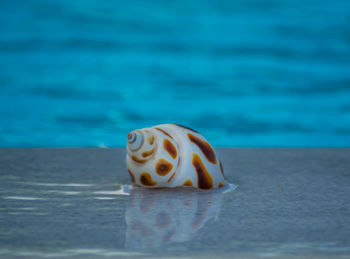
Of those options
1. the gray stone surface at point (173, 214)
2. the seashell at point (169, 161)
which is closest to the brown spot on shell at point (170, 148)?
the seashell at point (169, 161)

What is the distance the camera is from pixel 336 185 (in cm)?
162

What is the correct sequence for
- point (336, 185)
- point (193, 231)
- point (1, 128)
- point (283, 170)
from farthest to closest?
point (1, 128) → point (283, 170) → point (336, 185) → point (193, 231)

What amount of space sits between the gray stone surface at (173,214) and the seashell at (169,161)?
0.04 m

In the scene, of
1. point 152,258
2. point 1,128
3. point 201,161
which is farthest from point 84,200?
point 1,128

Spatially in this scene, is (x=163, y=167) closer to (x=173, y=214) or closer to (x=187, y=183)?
(x=187, y=183)

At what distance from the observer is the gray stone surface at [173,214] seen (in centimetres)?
91

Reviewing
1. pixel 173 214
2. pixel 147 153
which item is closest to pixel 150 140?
pixel 147 153

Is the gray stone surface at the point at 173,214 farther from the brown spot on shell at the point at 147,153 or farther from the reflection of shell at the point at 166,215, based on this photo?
the brown spot on shell at the point at 147,153

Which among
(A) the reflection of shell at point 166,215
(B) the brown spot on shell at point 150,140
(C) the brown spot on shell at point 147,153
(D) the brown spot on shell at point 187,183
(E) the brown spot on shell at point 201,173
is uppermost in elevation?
(B) the brown spot on shell at point 150,140

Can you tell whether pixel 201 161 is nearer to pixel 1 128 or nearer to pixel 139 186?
pixel 139 186

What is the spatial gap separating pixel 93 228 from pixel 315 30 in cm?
246

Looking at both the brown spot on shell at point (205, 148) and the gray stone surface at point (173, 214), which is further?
the brown spot on shell at point (205, 148)

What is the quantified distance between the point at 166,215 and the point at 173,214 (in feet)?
0.07

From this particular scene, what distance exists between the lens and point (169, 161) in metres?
1.48
